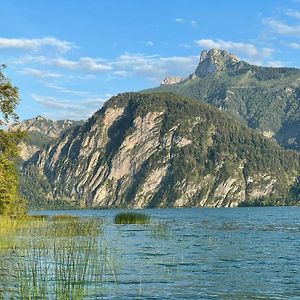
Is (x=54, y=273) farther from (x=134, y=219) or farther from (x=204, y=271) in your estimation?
(x=134, y=219)

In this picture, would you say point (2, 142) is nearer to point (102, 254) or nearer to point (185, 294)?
point (102, 254)

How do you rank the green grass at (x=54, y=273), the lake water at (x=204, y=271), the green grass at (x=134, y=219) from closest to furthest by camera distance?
the green grass at (x=54, y=273) < the lake water at (x=204, y=271) < the green grass at (x=134, y=219)

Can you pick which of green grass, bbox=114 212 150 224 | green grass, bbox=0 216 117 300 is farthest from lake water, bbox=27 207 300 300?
green grass, bbox=114 212 150 224

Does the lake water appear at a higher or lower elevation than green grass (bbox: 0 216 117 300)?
lower

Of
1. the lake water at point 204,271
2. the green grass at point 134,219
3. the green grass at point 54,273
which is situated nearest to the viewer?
the green grass at point 54,273

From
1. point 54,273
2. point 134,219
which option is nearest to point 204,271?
point 54,273

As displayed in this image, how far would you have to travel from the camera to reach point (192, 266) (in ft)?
123

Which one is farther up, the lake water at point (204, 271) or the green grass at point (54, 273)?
the green grass at point (54, 273)

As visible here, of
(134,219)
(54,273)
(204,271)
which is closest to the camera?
(54,273)

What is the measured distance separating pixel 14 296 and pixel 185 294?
8.32 m

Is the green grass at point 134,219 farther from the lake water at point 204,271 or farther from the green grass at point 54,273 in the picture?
the green grass at point 54,273

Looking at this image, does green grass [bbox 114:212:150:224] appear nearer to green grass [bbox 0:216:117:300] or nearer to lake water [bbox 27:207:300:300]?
lake water [bbox 27:207:300:300]

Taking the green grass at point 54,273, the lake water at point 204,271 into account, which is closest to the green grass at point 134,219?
the lake water at point 204,271

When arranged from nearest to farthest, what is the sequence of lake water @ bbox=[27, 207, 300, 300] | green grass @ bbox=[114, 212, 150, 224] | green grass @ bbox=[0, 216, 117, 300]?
green grass @ bbox=[0, 216, 117, 300] < lake water @ bbox=[27, 207, 300, 300] < green grass @ bbox=[114, 212, 150, 224]
